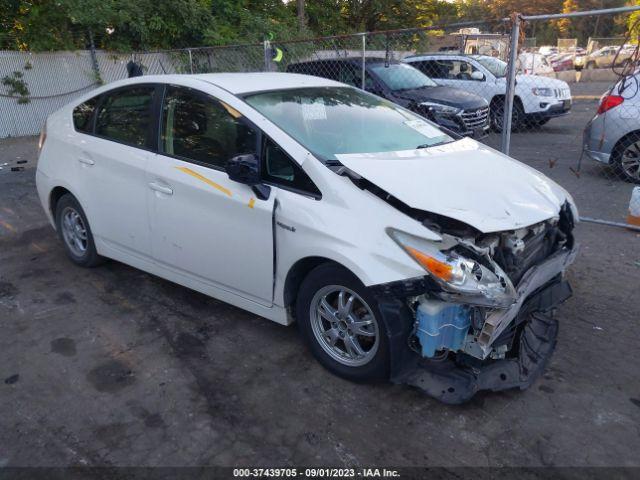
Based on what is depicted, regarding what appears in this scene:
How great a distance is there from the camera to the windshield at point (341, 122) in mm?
3615

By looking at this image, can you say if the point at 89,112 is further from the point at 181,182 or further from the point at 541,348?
the point at 541,348

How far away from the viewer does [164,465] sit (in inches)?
105

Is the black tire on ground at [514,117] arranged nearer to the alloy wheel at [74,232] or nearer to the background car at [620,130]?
the background car at [620,130]

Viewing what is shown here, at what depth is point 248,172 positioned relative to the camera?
3.35 m

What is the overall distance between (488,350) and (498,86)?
1100cm

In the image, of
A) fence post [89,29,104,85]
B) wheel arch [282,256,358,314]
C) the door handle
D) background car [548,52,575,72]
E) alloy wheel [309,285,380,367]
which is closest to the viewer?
alloy wheel [309,285,380,367]

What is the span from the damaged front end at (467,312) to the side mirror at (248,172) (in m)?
0.92

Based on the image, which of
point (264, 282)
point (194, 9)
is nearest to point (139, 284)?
point (264, 282)

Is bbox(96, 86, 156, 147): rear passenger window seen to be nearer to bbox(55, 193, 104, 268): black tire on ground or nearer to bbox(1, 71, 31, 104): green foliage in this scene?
bbox(55, 193, 104, 268): black tire on ground

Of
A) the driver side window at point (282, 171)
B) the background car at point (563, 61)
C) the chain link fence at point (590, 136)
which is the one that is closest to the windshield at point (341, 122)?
the driver side window at point (282, 171)

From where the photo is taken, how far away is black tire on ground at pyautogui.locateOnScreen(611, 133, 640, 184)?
24.5 feet

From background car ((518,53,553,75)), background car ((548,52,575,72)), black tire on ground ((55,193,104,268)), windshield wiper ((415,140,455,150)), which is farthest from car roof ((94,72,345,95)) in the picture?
background car ((548,52,575,72))

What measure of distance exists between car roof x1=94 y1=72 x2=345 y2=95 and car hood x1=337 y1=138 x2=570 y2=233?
A: 1033 millimetres

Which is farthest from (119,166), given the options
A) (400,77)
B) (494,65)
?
(494,65)
